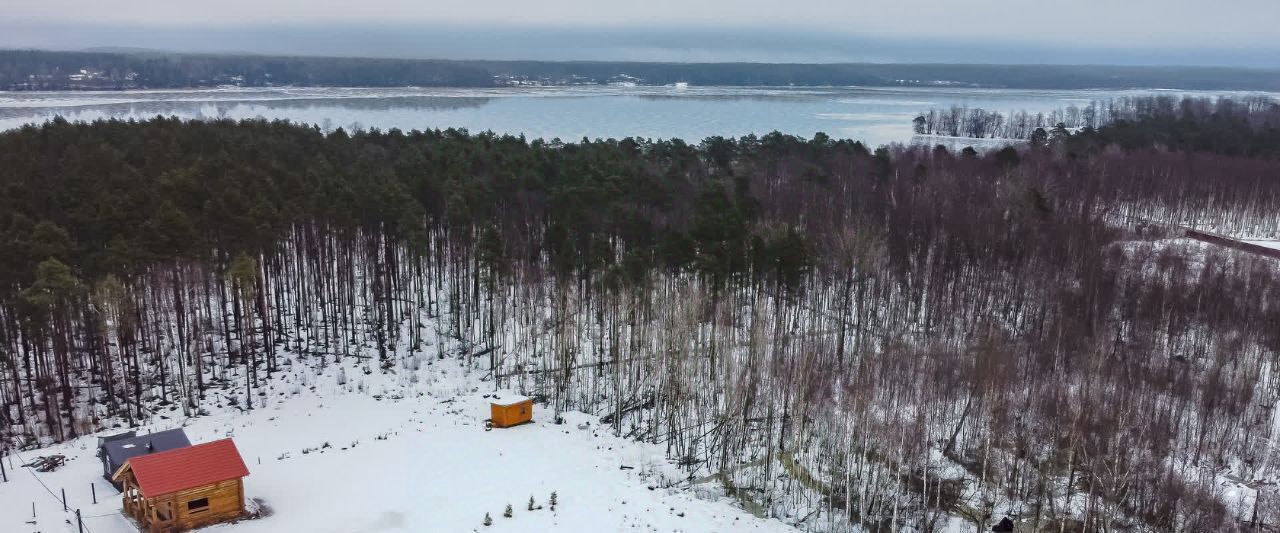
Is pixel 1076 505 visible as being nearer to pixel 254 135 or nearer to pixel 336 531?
pixel 336 531

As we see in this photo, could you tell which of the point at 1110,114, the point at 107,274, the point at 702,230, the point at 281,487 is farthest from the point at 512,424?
the point at 1110,114

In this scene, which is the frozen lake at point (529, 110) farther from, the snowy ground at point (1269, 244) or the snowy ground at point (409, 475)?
the snowy ground at point (409, 475)

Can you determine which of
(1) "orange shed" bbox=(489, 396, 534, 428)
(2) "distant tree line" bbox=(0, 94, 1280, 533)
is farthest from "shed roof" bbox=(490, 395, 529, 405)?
(2) "distant tree line" bbox=(0, 94, 1280, 533)

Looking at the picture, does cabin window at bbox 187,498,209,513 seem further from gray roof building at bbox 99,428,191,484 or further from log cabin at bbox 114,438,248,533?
gray roof building at bbox 99,428,191,484

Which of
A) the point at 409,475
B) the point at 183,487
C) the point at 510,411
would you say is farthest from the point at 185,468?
the point at 510,411

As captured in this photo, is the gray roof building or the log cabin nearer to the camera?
the log cabin

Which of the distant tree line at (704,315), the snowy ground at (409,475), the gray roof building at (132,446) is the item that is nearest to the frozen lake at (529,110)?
the distant tree line at (704,315)
